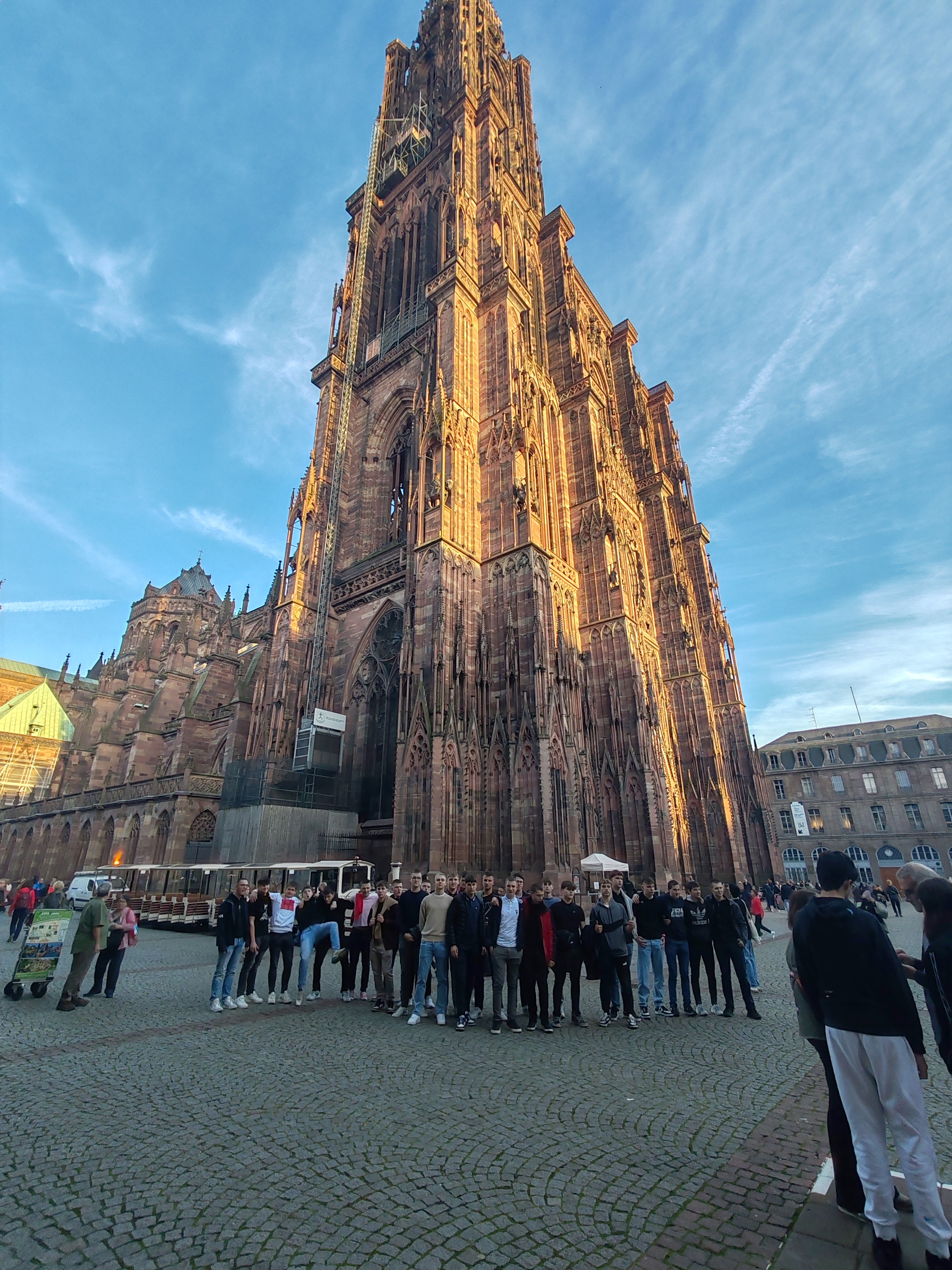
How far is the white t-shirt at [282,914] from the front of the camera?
8414mm

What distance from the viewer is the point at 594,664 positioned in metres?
23.3

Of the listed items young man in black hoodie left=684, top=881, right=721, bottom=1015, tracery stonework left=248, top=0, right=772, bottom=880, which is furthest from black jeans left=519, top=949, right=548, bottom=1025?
tracery stonework left=248, top=0, right=772, bottom=880

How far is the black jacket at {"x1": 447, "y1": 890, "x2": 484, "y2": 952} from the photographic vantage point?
7273 mm

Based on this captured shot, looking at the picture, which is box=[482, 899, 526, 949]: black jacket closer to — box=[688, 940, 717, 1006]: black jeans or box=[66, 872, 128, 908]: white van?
box=[688, 940, 717, 1006]: black jeans

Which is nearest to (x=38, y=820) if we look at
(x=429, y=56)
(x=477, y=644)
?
(x=477, y=644)

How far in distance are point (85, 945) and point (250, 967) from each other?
2.16 meters

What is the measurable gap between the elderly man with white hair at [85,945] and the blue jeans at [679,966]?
7.53 meters

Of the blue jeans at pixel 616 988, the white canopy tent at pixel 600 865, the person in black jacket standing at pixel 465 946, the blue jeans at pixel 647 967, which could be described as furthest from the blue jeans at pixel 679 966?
the white canopy tent at pixel 600 865

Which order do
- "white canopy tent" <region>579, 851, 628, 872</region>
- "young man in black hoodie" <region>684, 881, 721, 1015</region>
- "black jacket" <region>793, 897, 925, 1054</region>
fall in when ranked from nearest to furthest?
"black jacket" <region>793, 897, 925, 1054</region>
"young man in black hoodie" <region>684, 881, 721, 1015</region>
"white canopy tent" <region>579, 851, 628, 872</region>

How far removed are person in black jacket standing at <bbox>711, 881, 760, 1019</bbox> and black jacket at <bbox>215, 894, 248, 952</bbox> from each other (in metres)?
6.13

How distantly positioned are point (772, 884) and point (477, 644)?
63.0ft

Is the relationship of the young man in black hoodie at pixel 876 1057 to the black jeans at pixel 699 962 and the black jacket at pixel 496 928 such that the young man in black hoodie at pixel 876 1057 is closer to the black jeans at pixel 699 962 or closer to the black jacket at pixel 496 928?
the black jacket at pixel 496 928

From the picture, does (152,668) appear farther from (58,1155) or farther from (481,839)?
(58,1155)

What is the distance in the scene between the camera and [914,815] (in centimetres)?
4678
